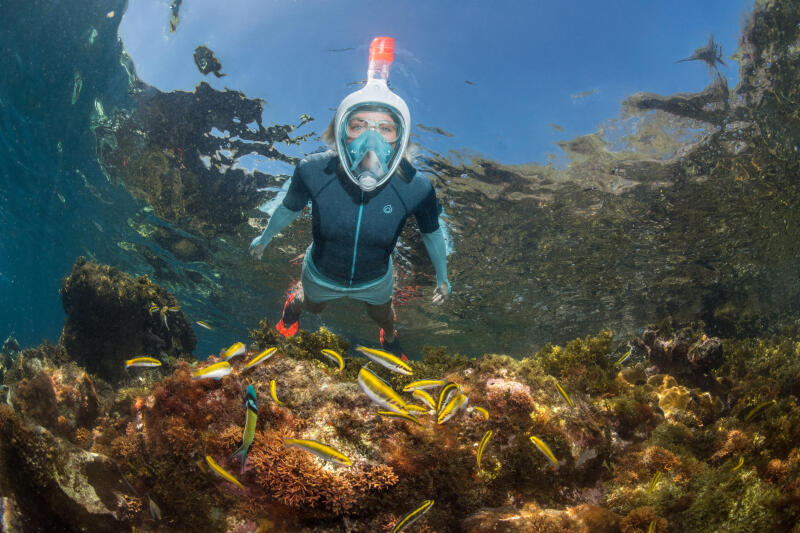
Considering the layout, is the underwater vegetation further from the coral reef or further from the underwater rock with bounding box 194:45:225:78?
the underwater rock with bounding box 194:45:225:78

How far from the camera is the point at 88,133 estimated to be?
12.4 metres

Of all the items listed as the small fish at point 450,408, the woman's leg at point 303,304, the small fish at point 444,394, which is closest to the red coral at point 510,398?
the small fish at point 450,408

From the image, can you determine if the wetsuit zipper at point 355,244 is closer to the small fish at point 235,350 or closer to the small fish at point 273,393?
the small fish at point 235,350

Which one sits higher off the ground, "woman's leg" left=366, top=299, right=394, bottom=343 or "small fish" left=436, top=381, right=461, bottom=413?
"woman's leg" left=366, top=299, right=394, bottom=343

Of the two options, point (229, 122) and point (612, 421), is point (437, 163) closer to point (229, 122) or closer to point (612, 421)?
point (229, 122)

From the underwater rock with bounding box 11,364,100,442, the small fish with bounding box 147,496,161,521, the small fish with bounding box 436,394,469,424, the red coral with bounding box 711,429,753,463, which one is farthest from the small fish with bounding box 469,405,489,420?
the underwater rock with bounding box 11,364,100,442

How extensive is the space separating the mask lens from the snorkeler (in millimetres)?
12

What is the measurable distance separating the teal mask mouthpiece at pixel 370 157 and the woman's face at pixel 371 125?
0.13 m

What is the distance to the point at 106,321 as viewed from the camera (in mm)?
10578

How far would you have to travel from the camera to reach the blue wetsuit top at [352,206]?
5164 mm

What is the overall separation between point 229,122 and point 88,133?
6966 millimetres

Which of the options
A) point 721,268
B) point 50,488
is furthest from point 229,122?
point 721,268

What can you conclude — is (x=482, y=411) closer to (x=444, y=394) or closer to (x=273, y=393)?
(x=444, y=394)

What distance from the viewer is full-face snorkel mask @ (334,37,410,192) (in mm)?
4469
